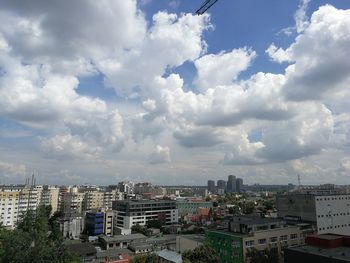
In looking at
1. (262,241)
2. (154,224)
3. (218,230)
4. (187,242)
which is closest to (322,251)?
(262,241)

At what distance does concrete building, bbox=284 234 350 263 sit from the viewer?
33000mm

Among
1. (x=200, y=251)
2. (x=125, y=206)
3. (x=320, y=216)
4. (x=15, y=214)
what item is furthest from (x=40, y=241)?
(x=15, y=214)

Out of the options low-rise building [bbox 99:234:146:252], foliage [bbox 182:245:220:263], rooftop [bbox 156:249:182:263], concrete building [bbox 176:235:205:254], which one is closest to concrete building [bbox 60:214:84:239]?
low-rise building [bbox 99:234:146:252]

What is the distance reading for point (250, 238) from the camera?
49812 mm

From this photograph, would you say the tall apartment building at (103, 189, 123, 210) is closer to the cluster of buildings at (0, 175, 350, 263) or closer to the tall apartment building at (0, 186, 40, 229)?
the cluster of buildings at (0, 175, 350, 263)

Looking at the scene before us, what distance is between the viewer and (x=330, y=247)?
36.5m

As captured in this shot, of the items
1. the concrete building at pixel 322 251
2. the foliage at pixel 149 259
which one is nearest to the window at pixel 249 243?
the concrete building at pixel 322 251

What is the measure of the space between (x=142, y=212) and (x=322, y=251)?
7243cm

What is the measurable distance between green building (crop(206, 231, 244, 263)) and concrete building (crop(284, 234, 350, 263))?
12.9 metres

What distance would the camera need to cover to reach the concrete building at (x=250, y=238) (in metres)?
49.5

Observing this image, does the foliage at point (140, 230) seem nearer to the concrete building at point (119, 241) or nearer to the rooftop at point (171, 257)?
the concrete building at point (119, 241)

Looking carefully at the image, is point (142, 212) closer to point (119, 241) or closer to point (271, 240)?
point (119, 241)

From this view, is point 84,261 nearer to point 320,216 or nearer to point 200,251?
point 200,251

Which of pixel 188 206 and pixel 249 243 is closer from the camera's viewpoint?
pixel 249 243
